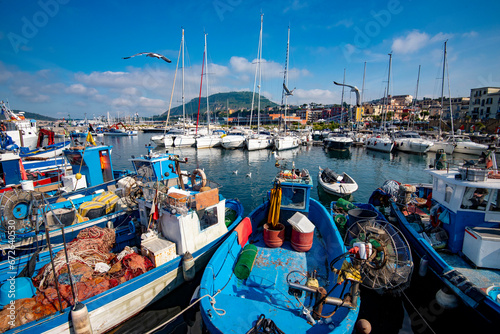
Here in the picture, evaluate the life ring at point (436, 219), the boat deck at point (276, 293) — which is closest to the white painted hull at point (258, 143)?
the boat deck at point (276, 293)

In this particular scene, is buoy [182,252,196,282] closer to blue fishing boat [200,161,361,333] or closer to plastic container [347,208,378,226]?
blue fishing boat [200,161,361,333]

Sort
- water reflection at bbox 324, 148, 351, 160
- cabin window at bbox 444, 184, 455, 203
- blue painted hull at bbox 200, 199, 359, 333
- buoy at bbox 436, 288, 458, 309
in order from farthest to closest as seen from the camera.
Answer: water reflection at bbox 324, 148, 351, 160 → cabin window at bbox 444, 184, 455, 203 → buoy at bbox 436, 288, 458, 309 → blue painted hull at bbox 200, 199, 359, 333

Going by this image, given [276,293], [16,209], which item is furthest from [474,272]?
[16,209]

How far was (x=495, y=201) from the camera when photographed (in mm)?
6930

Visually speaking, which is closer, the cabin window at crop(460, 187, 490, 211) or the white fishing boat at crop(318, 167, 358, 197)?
the cabin window at crop(460, 187, 490, 211)

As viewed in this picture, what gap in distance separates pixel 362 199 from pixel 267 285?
14.7m

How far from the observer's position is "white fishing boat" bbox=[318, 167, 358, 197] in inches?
692

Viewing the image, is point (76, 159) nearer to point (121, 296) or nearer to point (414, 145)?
point (121, 296)

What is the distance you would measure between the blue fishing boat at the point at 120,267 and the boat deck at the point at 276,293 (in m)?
2.05

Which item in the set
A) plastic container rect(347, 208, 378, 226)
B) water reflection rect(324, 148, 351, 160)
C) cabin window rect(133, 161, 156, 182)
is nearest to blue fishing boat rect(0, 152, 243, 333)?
cabin window rect(133, 161, 156, 182)

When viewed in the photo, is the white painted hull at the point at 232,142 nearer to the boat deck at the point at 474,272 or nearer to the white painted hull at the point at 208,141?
the white painted hull at the point at 208,141

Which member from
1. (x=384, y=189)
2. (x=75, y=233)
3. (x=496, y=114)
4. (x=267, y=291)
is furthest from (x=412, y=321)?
(x=496, y=114)

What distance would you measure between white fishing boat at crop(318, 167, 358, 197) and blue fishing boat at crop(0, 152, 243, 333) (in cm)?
1171

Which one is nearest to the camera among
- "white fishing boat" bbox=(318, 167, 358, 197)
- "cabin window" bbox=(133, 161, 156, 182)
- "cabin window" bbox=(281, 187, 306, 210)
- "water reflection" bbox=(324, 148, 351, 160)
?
"cabin window" bbox=(281, 187, 306, 210)
